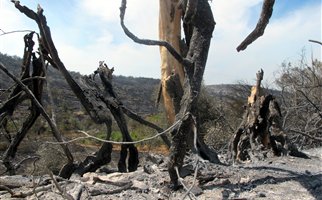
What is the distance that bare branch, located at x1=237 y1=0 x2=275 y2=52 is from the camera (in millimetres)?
2223

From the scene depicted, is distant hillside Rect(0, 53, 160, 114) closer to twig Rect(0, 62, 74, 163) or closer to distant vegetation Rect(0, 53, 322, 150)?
distant vegetation Rect(0, 53, 322, 150)

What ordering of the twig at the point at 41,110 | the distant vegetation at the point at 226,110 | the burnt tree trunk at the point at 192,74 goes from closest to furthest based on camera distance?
the burnt tree trunk at the point at 192,74 < the twig at the point at 41,110 < the distant vegetation at the point at 226,110

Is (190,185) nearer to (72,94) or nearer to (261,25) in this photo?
(261,25)

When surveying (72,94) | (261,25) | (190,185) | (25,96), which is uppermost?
(261,25)

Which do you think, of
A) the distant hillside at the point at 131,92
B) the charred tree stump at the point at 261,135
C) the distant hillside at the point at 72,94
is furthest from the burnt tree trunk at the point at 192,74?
the distant hillside at the point at 72,94

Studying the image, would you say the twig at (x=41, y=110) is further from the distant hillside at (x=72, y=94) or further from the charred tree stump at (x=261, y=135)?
the distant hillside at (x=72, y=94)

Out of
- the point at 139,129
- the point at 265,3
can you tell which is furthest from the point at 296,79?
the point at 265,3

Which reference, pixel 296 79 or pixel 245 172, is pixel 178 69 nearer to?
pixel 245 172

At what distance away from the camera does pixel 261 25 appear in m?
2.26

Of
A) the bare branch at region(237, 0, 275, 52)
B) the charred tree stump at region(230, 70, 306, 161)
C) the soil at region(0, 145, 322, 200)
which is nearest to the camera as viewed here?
the bare branch at region(237, 0, 275, 52)

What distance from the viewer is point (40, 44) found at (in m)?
3.32

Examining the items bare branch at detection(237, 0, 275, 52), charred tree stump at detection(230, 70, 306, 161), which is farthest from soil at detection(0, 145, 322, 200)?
charred tree stump at detection(230, 70, 306, 161)

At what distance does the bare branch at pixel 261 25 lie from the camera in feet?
7.29

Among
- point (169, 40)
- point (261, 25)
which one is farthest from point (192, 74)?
point (169, 40)
